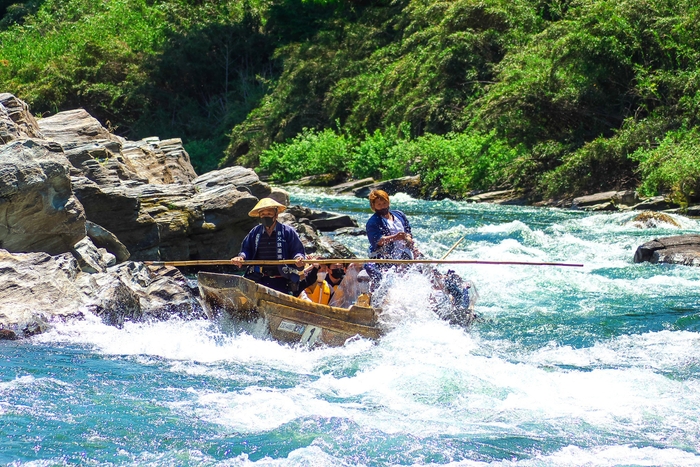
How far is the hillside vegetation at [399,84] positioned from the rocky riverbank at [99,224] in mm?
8297

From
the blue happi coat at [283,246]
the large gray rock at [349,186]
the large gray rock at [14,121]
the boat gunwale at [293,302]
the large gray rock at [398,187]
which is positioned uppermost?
the large gray rock at [14,121]

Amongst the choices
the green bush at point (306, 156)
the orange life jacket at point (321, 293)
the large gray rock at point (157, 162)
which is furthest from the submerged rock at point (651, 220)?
the green bush at point (306, 156)

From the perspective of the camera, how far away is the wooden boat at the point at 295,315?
25.9 feet

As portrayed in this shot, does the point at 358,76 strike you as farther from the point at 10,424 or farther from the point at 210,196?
the point at 10,424

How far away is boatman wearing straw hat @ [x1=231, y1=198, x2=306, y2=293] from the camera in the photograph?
8.74 metres

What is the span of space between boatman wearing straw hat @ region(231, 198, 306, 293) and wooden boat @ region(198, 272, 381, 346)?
0.72 meters

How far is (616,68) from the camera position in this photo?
21.9 m

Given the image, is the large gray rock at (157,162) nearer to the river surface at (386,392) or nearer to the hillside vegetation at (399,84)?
the river surface at (386,392)

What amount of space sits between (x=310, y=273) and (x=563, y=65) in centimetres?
1479

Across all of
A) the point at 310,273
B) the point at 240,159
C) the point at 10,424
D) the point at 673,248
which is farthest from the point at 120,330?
the point at 240,159

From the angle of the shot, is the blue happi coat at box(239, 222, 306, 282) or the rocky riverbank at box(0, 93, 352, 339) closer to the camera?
the rocky riverbank at box(0, 93, 352, 339)

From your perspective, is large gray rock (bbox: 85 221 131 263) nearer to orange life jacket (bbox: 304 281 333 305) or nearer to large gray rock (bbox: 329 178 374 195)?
orange life jacket (bbox: 304 281 333 305)

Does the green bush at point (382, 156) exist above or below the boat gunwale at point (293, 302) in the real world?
below

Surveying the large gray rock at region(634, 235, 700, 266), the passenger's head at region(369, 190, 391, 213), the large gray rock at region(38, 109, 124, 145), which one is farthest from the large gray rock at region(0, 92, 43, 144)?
the large gray rock at region(634, 235, 700, 266)
